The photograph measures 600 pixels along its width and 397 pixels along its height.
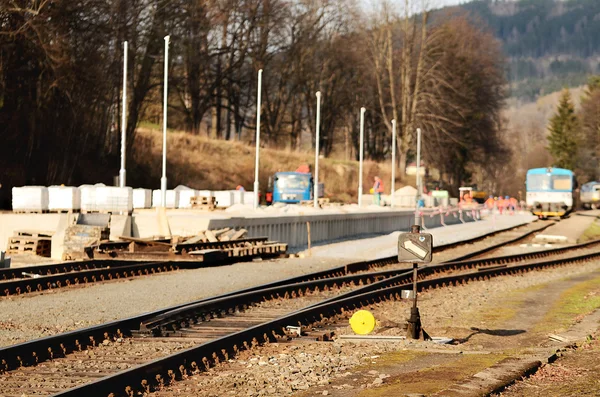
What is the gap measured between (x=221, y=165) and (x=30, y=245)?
5197 centimetres

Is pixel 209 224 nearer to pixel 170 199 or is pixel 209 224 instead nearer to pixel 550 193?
pixel 170 199

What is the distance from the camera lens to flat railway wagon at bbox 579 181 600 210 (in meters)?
110

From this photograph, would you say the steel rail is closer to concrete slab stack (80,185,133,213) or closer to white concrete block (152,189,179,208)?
concrete slab stack (80,185,133,213)

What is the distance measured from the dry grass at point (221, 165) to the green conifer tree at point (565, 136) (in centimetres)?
5865

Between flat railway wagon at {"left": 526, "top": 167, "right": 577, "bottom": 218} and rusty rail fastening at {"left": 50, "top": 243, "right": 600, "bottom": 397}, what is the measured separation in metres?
51.5

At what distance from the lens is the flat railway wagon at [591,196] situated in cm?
11006

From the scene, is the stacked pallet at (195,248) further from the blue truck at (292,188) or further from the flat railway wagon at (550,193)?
the flat railway wagon at (550,193)

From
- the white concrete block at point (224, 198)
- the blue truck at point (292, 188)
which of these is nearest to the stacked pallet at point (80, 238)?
the white concrete block at point (224, 198)

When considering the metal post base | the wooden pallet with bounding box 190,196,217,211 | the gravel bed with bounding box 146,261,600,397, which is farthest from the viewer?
the wooden pallet with bounding box 190,196,217,211

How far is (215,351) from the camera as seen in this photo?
11.9m

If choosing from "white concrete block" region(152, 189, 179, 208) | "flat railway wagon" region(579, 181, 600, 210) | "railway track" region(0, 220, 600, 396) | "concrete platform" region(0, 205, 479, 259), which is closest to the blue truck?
"white concrete block" region(152, 189, 179, 208)

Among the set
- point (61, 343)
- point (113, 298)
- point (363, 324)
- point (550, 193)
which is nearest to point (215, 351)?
point (61, 343)

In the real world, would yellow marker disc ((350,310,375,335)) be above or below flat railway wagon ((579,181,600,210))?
below

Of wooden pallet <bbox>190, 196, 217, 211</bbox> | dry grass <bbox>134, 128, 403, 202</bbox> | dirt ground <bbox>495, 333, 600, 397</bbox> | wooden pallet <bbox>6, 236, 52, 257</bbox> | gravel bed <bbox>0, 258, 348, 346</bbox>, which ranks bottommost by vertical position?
gravel bed <bbox>0, 258, 348, 346</bbox>
